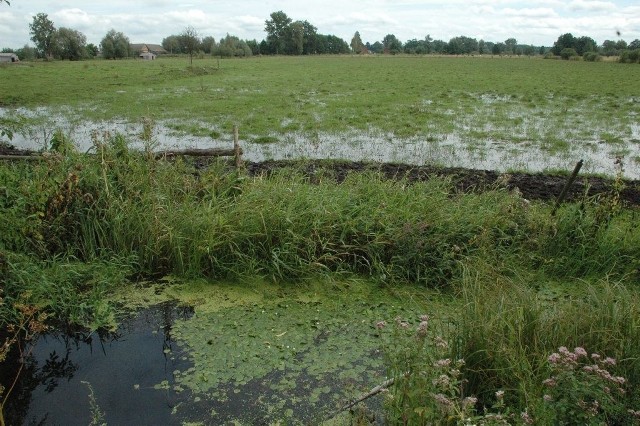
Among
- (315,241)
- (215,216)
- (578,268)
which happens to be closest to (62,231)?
(215,216)

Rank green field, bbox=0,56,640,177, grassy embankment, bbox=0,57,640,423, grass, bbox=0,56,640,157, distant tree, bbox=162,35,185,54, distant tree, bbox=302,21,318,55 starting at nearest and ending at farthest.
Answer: grassy embankment, bbox=0,57,640,423 < green field, bbox=0,56,640,177 < grass, bbox=0,56,640,157 < distant tree, bbox=162,35,185,54 < distant tree, bbox=302,21,318,55

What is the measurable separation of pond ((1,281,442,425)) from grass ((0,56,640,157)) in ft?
26.5

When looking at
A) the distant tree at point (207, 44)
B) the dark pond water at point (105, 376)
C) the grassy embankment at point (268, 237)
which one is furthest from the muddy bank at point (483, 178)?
the distant tree at point (207, 44)

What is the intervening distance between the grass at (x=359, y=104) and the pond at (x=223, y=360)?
8090 mm

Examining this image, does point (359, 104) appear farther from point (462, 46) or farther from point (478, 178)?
point (462, 46)

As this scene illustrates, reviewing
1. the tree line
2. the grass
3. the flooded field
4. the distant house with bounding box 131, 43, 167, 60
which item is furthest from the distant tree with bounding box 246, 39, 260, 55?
the flooded field

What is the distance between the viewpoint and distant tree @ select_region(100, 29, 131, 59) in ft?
229

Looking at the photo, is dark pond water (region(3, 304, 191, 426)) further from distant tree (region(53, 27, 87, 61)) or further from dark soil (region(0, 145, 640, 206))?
distant tree (region(53, 27, 87, 61))

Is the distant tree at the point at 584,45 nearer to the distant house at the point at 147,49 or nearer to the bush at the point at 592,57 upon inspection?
the bush at the point at 592,57

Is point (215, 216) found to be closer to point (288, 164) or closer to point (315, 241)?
point (315, 241)

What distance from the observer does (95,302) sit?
16.3 feet

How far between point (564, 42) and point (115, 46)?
57659mm

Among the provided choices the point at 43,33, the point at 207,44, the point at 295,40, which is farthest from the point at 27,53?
the point at 295,40

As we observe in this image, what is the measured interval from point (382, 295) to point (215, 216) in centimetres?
206
